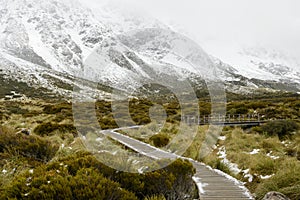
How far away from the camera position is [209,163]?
10.6 metres

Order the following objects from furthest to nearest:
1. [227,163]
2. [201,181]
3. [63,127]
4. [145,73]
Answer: [145,73]
[63,127]
[227,163]
[201,181]

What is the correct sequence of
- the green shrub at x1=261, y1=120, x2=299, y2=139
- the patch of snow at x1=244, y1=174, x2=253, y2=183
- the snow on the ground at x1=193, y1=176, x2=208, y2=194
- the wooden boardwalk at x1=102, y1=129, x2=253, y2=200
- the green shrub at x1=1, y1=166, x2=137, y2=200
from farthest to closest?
the green shrub at x1=261, y1=120, x2=299, y2=139 < the patch of snow at x1=244, y1=174, x2=253, y2=183 < the snow on the ground at x1=193, y1=176, x2=208, y2=194 < the wooden boardwalk at x1=102, y1=129, x2=253, y2=200 < the green shrub at x1=1, y1=166, x2=137, y2=200

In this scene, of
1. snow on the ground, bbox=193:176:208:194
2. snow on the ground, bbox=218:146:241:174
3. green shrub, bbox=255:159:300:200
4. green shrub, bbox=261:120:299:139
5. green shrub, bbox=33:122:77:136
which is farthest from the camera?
green shrub, bbox=33:122:77:136

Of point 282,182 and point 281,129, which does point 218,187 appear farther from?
point 281,129

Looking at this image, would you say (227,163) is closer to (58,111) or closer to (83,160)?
(83,160)

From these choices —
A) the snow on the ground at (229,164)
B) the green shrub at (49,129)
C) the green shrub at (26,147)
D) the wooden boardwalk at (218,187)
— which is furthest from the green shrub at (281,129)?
the green shrub at (26,147)

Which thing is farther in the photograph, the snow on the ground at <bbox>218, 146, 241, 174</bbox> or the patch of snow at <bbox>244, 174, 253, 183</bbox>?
the snow on the ground at <bbox>218, 146, 241, 174</bbox>

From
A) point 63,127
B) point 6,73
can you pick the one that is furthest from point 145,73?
point 63,127

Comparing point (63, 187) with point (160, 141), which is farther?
point (160, 141)

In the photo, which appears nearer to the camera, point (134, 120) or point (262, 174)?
point (262, 174)

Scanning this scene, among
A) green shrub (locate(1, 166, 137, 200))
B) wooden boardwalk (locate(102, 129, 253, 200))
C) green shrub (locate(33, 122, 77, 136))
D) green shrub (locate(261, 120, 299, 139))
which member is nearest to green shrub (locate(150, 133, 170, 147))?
green shrub (locate(33, 122, 77, 136))

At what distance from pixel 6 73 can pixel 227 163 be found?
329ft

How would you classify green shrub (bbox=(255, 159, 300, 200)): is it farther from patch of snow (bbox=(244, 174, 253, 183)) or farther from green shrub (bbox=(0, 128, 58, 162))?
green shrub (bbox=(0, 128, 58, 162))

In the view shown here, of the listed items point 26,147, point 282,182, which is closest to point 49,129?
point 26,147
